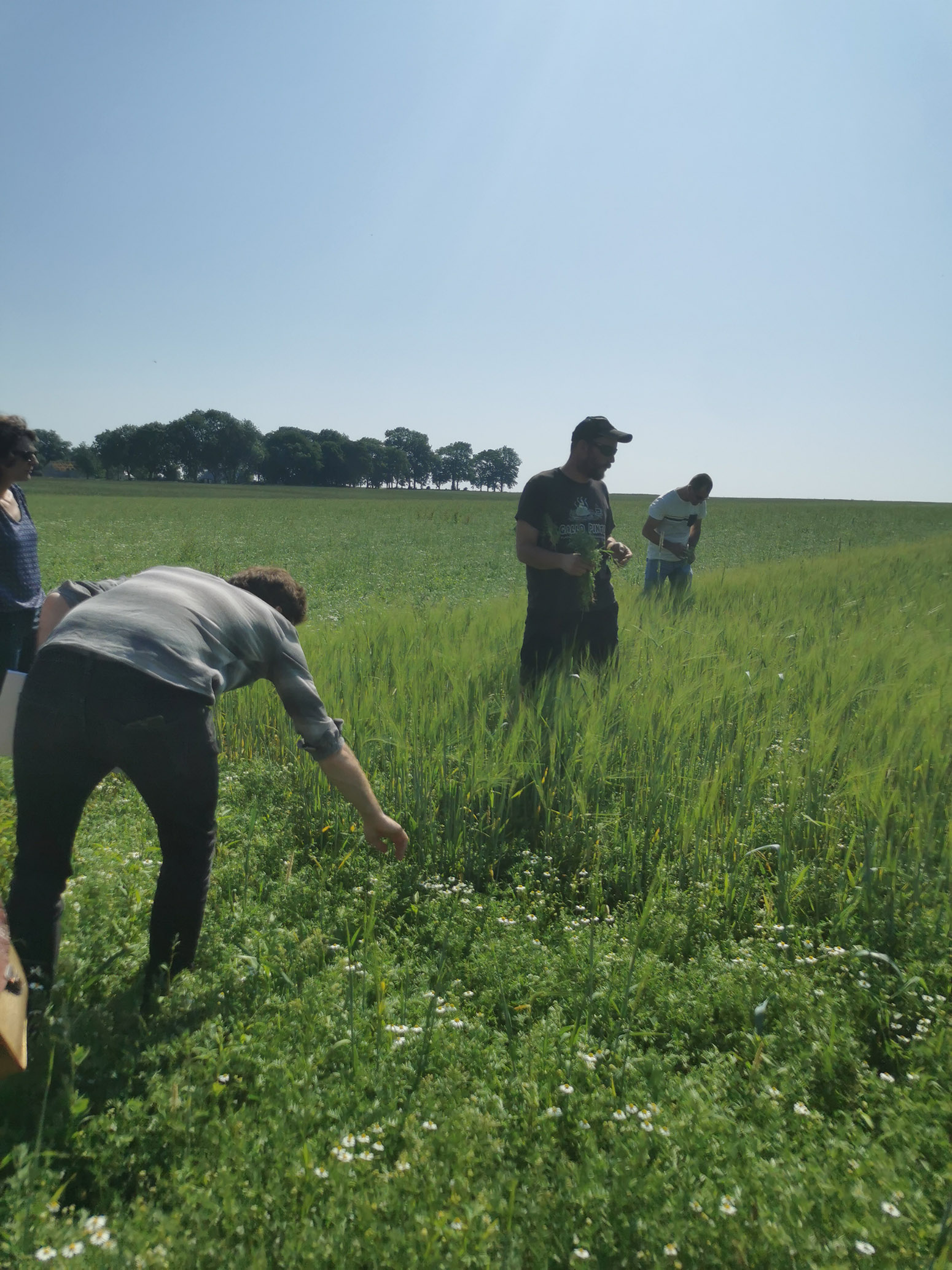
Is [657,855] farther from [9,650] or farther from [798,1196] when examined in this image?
[9,650]

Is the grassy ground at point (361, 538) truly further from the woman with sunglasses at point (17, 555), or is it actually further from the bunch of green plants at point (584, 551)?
the woman with sunglasses at point (17, 555)

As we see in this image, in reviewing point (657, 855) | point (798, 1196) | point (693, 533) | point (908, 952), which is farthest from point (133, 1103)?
point (693, 533)

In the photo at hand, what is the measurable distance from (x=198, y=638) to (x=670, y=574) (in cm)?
621

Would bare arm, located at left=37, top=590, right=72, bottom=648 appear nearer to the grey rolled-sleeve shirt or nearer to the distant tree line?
the grey rolled-sleeve shirt

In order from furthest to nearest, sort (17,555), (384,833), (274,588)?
1. (17,555)
2. (274,588)
3. (384,833)

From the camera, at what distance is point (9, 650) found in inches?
133

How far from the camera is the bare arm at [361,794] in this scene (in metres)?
2.36

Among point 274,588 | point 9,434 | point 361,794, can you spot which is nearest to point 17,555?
point 9,434

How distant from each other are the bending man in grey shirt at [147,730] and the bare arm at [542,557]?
205cm

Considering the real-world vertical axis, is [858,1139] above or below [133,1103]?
above

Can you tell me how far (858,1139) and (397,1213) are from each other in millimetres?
1090

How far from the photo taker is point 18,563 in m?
3.34

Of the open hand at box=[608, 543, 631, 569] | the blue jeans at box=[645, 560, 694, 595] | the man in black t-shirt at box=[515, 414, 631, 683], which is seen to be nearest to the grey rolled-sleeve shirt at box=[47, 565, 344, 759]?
the man in black t-shirt at box=[515, 414, 631, 683]

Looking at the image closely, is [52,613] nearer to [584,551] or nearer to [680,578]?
[584,551]
